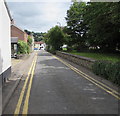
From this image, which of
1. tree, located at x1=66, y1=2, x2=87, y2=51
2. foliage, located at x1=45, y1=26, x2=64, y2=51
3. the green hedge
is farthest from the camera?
tree, located at x1=66, y1=2, x2=87, y2=51

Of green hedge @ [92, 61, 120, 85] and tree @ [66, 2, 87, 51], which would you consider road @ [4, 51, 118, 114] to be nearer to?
green hedge @ [92, 61, 120, 85]

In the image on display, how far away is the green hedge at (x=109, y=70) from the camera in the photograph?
9.32 m

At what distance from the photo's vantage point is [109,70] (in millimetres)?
10453

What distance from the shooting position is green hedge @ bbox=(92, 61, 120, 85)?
30.6 ft

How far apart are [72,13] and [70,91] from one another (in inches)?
1856

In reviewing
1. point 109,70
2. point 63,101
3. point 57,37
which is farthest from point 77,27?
point 63,101

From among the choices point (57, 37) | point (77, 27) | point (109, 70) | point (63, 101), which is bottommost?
point (63, 101)

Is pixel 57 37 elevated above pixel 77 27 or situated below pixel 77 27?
below

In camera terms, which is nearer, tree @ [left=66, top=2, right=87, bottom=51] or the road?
the road

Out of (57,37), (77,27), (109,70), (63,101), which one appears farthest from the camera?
(77,27)

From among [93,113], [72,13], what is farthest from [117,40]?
[93,113]

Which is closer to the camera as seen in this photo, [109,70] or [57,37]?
[109,70]

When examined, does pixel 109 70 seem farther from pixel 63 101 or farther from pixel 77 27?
pixel 77 27

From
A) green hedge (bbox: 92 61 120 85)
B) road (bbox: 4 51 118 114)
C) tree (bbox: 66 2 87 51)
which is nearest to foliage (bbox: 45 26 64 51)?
tree (bbox: 66 2 87 51)
